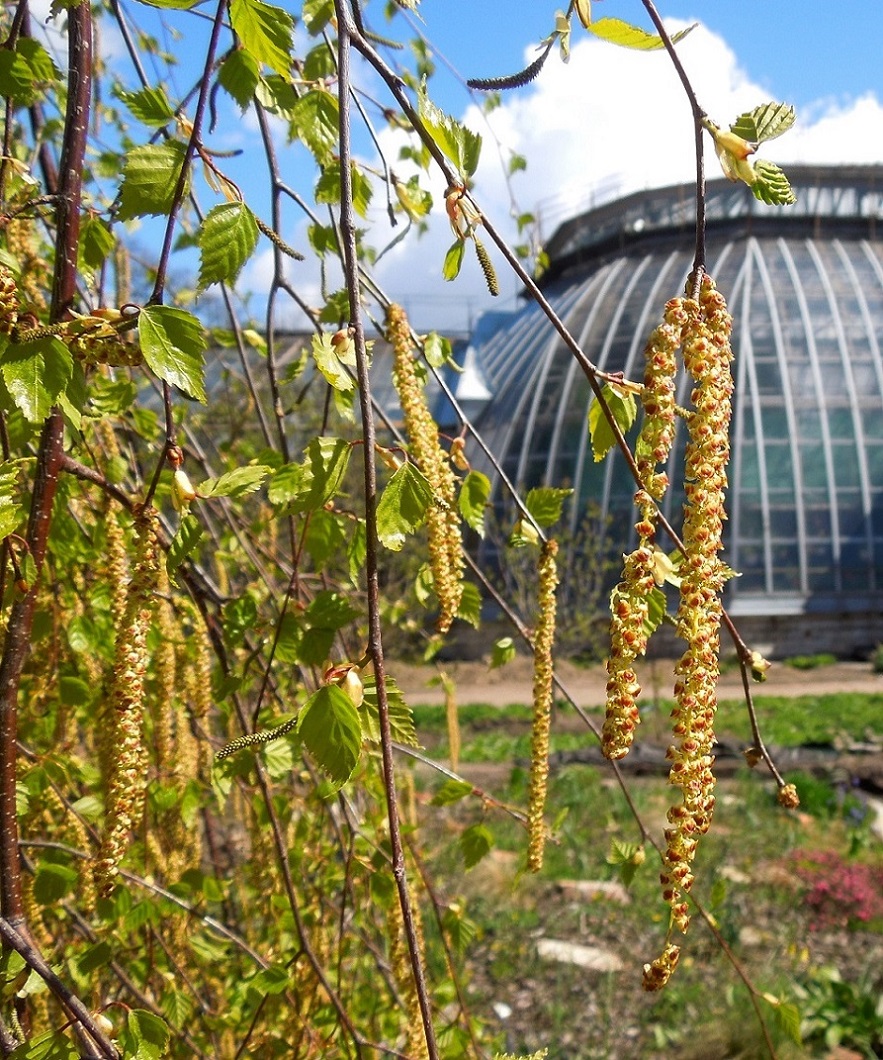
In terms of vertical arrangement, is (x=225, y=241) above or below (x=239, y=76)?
below

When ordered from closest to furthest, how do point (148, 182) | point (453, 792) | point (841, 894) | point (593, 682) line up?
point (148, 182) < point (453, 792) < point (841, 894) < point (593, 682)

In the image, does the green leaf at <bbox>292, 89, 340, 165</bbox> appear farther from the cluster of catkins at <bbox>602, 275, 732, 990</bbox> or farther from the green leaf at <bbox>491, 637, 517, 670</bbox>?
the green leaf at <bbox>491, 637, 517, 670</bbox>

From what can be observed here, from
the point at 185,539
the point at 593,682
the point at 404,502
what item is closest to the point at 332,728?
the point at 404,502

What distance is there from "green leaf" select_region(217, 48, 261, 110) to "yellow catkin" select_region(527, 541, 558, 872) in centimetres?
76

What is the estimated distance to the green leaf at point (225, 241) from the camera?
926 millimetres

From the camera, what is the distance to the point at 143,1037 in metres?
1.01

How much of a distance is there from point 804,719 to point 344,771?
447 inches

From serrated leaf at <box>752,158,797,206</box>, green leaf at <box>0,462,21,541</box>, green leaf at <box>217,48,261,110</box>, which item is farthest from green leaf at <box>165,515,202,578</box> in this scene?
serrated leaf at <box>752,158,797,206</box>

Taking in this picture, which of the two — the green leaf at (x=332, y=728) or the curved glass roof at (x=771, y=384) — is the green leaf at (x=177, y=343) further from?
the curved glass roof at (x=771, y=384)

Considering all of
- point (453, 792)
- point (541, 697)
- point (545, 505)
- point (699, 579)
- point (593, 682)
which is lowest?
point (593, 682)

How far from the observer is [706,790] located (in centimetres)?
76

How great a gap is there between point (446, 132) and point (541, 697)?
796 millimetres

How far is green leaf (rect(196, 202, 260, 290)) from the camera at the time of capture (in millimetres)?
926

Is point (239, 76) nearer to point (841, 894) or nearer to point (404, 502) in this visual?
point (404, 502)
